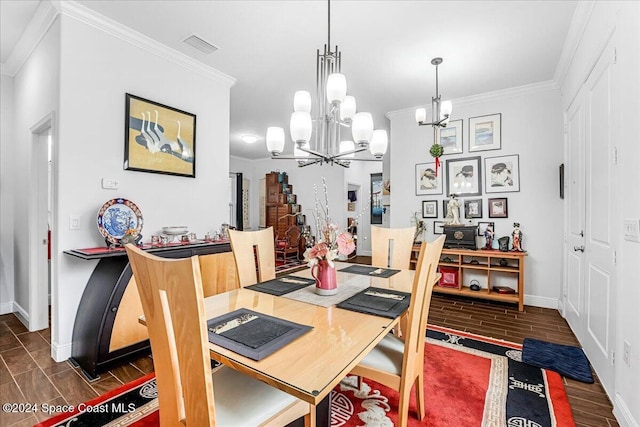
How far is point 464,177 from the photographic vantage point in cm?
421

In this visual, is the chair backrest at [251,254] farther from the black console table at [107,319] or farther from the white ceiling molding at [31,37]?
the white ceiling molding at [31,37]

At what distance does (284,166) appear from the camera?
329 inches

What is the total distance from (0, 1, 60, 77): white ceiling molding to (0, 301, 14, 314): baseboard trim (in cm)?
260

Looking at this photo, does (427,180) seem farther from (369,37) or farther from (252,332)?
(252,332)

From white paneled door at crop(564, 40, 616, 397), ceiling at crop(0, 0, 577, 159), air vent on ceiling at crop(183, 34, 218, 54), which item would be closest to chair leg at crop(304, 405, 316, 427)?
white paneled door at crop(564, 40, 616, 397)

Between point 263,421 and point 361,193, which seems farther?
point 361,193

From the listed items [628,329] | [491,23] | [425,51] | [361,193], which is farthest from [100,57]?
[361,193]

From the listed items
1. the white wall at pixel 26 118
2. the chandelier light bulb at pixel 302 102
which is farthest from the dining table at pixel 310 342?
the white wall at pixel 26 118

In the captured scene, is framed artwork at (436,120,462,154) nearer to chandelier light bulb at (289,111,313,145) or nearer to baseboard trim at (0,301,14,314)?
chandelier light bulb at (289,111,313,145)

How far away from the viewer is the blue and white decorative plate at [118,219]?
2.39 metres

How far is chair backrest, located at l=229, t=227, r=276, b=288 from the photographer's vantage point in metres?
2.13

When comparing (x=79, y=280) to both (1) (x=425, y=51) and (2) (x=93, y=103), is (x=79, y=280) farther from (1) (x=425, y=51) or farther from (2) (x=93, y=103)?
(1) (x=425, y=51)

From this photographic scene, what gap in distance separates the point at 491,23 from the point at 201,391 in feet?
10.8

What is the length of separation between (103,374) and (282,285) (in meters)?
1.51
